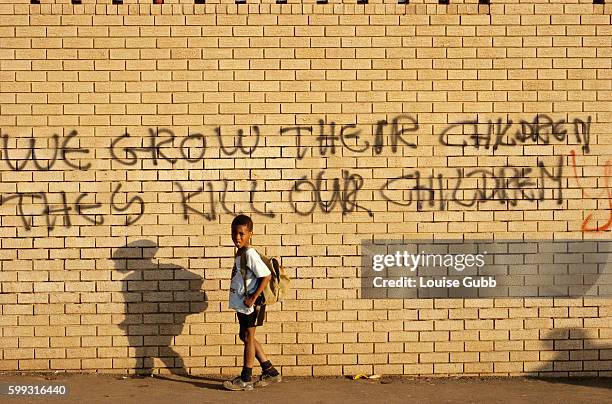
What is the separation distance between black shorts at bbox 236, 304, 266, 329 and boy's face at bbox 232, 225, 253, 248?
20.4 inches

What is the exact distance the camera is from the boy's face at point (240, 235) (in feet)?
20.3

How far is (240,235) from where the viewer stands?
6.19 meters

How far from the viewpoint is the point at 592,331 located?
22.4 feet

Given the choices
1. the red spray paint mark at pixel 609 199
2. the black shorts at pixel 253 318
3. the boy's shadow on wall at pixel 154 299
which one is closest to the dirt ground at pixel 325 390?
the boy's shadow on wall at pixel 154 299

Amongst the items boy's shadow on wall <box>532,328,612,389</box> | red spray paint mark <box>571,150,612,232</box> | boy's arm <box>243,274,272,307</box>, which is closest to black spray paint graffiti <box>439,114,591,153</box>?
red spray paint mark <box>571,150,612,232</box>

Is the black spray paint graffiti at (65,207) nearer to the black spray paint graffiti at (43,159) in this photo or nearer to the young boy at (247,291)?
the black spray paint graffiti at (43,159)

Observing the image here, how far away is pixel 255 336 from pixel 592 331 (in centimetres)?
290

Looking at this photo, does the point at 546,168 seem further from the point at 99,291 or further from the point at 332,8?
the point at 99,291

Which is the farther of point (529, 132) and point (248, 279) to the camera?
point (529, 132)

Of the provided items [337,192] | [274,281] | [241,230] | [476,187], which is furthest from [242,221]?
[476,187]

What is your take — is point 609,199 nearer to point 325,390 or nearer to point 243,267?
point 325,390

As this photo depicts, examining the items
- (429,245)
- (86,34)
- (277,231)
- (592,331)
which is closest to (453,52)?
(429,245)

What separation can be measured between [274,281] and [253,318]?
0.33m

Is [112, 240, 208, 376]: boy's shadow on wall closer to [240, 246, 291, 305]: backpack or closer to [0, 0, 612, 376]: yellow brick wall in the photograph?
[0, 0, 612, 376]: yellow brick wall
